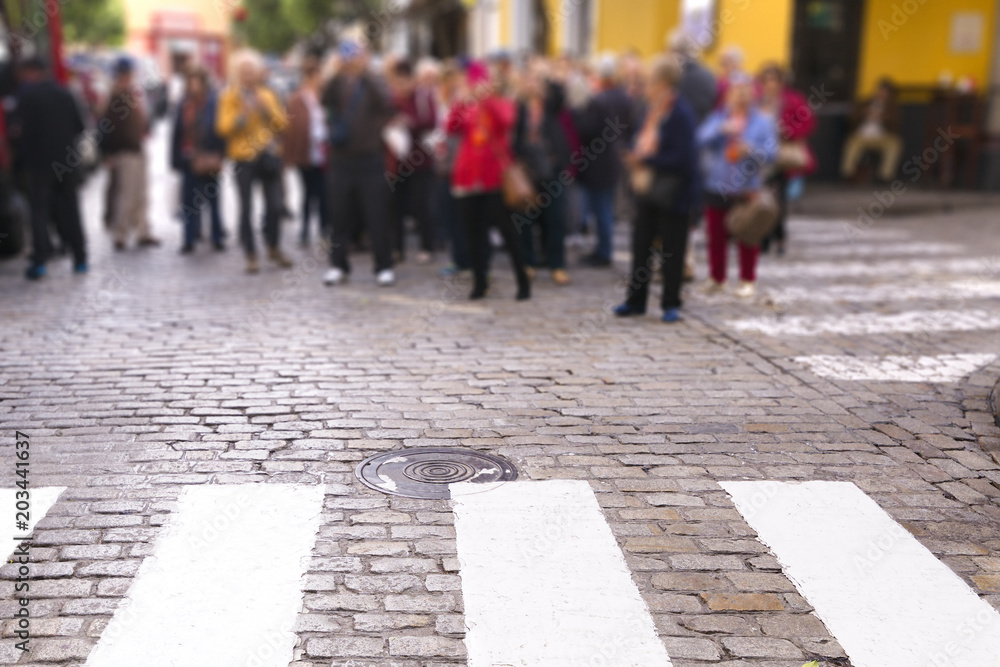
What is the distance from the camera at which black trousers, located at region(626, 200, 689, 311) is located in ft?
26.5

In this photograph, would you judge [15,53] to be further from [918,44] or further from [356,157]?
[918,44]

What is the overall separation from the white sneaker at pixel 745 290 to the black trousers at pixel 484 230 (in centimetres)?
186

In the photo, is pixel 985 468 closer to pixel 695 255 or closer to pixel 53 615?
pixel 53 615

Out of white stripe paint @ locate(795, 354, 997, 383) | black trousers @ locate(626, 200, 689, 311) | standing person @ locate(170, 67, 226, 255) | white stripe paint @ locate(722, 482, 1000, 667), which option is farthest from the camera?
standing person @ locate(170, 67, 226, 255)

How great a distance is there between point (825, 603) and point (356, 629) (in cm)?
159

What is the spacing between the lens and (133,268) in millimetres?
10922

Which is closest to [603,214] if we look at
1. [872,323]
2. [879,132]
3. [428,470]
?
[872,323]

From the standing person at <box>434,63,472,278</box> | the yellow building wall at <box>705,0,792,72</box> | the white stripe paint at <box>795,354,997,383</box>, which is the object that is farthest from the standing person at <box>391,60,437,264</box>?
the yellow building wall at <box>705,0,792,72</box>

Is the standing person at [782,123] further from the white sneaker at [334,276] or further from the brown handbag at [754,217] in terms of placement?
the white sneaker at [334,276]

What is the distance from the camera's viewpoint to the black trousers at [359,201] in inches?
380

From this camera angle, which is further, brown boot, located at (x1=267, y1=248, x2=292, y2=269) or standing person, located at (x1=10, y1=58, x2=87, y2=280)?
brown boot, located at (x1=267, y1=248, x2=292, y2=269)

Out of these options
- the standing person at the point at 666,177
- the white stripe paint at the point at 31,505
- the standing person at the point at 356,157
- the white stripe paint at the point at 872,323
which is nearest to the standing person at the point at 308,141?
the standing person at the point at 356,157

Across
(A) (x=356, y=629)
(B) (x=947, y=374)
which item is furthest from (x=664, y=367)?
(A) (x=356, y=629)

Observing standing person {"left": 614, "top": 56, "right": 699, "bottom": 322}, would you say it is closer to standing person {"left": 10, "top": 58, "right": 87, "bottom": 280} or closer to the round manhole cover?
the round manhole cover
